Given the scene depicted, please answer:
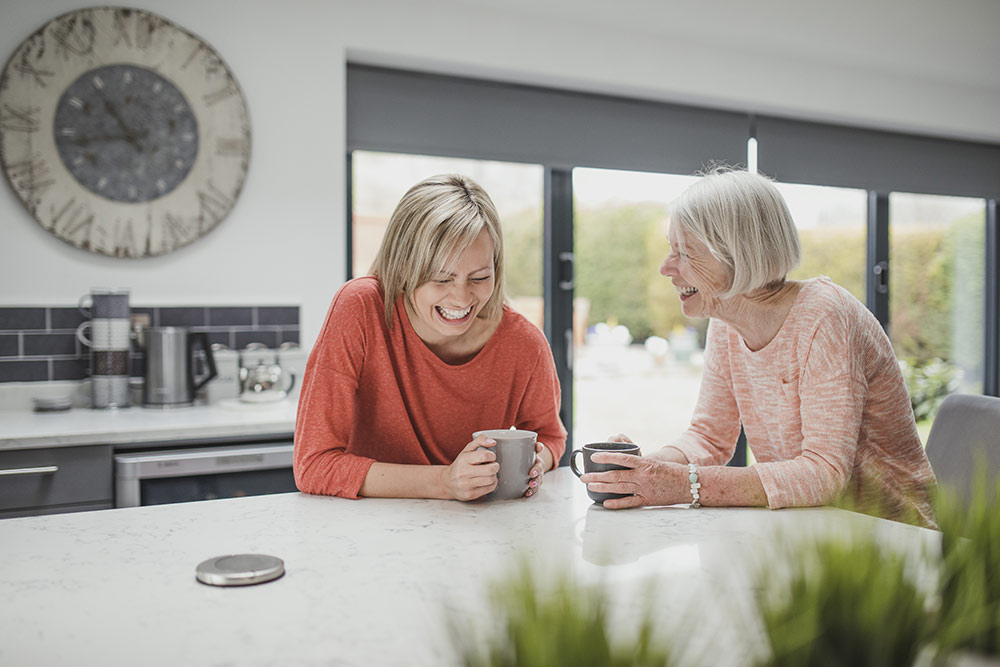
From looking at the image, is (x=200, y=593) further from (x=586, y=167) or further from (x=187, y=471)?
(x=586, y=167)

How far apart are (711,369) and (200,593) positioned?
3.86 ft

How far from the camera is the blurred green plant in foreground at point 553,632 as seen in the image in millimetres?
409

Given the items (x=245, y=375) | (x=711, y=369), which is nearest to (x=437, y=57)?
(x=245, y=375)

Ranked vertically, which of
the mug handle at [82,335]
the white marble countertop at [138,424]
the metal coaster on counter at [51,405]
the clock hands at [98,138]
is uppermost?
the clock hands at [98,138]

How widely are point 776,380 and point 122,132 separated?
8.07ft

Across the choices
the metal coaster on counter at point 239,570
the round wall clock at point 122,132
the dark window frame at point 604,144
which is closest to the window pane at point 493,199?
the dark window frame at point 604,144

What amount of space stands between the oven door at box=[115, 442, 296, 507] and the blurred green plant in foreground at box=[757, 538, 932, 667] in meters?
2.17

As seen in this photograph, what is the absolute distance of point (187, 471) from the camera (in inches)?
92.0

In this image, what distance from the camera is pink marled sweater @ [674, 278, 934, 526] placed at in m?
1.30

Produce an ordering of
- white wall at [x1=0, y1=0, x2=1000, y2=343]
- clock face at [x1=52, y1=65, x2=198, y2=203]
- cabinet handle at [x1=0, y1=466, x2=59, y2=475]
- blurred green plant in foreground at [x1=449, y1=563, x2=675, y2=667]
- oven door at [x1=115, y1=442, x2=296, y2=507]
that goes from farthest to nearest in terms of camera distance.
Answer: white wall at [x1=0, y1=0, x2=1000, y2=343]
clock face at [x1=52, y1=65, x2=198, y2=203]
oven door at [x1=115, y1=442, x2=296, y2=507]
cabinet handle at [x1=0, y1=466, x2=59, y2=475]
blurred green plant in foreground at [x1=449, y1=563, x2=675, y2=667]

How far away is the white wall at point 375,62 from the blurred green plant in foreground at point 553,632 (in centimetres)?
279

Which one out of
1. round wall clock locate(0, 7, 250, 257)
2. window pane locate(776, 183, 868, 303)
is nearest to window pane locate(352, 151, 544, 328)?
round wall clock locate(0, 7, 250, 257)

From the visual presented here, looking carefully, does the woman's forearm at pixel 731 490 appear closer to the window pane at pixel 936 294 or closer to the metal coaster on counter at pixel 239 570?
the metal coaster on counter at pixel 239 570

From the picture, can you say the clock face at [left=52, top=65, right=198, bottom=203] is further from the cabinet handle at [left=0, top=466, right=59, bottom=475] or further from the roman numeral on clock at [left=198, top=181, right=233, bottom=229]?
the cabinet handle at [left=0, top=466, right=59, bottom=475]
